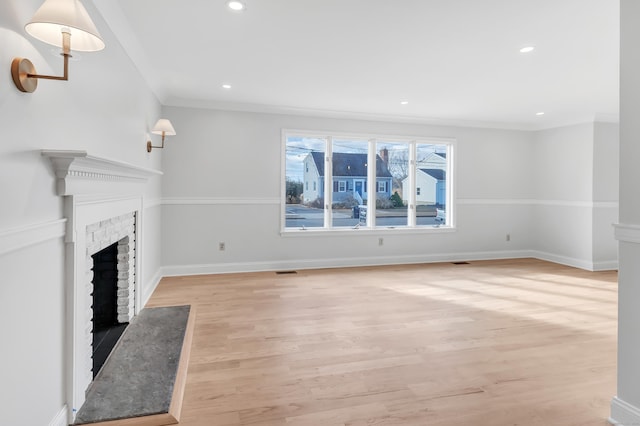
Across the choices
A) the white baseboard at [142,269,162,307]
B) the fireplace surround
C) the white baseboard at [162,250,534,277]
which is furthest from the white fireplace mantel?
the white baseboard at [162,250,534,277]

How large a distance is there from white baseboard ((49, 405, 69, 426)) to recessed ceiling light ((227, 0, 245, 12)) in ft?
8.43

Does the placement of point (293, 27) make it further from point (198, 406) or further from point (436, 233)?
point (436, 233)

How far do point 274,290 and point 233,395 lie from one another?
7.07 ft

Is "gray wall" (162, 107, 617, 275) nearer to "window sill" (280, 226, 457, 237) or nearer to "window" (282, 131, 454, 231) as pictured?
"window sill" (280, 226, 457, 237)

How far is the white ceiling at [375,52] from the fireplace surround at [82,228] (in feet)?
3.80

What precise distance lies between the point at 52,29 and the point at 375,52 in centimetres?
246

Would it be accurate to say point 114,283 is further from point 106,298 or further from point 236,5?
point 236,5

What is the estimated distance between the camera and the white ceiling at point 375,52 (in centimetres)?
241

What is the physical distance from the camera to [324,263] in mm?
5430

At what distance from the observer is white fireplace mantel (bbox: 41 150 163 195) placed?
157 centimetres

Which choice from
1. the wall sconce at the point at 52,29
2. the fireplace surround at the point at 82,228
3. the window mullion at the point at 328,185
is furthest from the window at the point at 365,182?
the wall sconce at the point at 52,29

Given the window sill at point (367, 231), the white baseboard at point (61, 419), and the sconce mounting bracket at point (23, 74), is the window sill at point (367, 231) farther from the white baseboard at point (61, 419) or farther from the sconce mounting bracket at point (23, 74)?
the sconce mounting bracket at point (23, 74)

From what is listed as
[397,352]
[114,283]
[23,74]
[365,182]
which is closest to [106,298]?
[114,283]

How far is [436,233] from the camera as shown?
596 centimetres
